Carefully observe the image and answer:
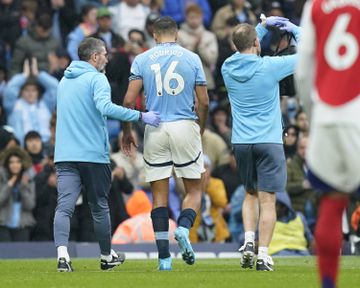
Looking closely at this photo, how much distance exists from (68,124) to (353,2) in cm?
534

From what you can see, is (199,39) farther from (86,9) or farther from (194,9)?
(86,9)

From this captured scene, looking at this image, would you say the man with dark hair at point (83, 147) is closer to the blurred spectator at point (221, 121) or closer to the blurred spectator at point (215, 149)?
the blurred spectator at point (215, 149)

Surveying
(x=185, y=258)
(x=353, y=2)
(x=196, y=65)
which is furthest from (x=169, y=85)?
(x=353, y=2)

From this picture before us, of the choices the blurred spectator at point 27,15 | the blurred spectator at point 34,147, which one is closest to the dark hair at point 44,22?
the blurred spectator at point 27,15

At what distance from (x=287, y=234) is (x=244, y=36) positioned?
5.74 m

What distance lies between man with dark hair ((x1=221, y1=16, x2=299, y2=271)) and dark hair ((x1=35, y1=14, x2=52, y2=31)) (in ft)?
34.8

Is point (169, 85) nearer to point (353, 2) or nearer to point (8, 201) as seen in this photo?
point (353, 2)

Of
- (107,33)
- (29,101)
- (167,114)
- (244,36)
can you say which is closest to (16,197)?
(29,101)

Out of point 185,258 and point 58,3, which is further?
point 58,3

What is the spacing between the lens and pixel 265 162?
568 inches

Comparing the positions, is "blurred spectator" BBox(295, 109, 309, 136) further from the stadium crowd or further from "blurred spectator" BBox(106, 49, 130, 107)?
"blurred spectator" BBox(106, 49, 130, 107)

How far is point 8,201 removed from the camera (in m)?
20.9

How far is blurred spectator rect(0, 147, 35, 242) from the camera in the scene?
2080 cm

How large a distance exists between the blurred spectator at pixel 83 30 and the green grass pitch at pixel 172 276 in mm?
9341
